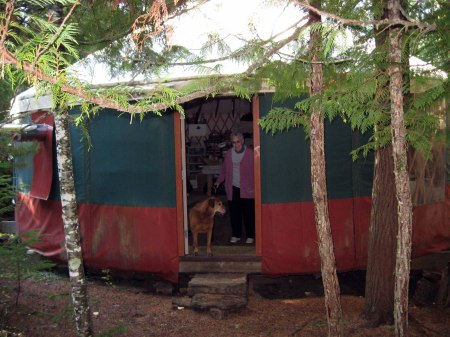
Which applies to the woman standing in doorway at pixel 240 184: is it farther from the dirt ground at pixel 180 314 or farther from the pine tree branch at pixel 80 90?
the pine tree branch at pixel 80 90

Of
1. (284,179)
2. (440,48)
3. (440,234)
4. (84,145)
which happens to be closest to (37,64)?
(440,48)

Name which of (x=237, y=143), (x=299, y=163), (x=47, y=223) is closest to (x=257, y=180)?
(x=299, y=163)

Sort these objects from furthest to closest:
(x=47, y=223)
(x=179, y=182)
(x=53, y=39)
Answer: (x=47, y=223)
(x=179, y=182)
(x=53, y=39)

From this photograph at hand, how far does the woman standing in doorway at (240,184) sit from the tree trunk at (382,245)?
187 centimetres

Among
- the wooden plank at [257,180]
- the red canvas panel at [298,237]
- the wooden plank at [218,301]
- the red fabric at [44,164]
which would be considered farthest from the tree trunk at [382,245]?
the red fabric at [44,164]

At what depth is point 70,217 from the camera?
3492 mm

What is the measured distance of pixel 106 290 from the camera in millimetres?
5715

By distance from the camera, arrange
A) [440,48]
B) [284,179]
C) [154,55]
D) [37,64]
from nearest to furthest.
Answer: [37,64] → [440,48] → [154,55] → [284,179]

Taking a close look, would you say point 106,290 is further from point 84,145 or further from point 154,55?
point 154,55

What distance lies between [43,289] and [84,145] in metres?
1.84

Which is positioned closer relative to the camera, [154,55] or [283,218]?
[154,55]

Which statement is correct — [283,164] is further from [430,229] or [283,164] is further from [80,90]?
[80,90]

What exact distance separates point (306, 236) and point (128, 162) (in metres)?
2.35

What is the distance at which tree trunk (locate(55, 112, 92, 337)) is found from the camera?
348 cm
